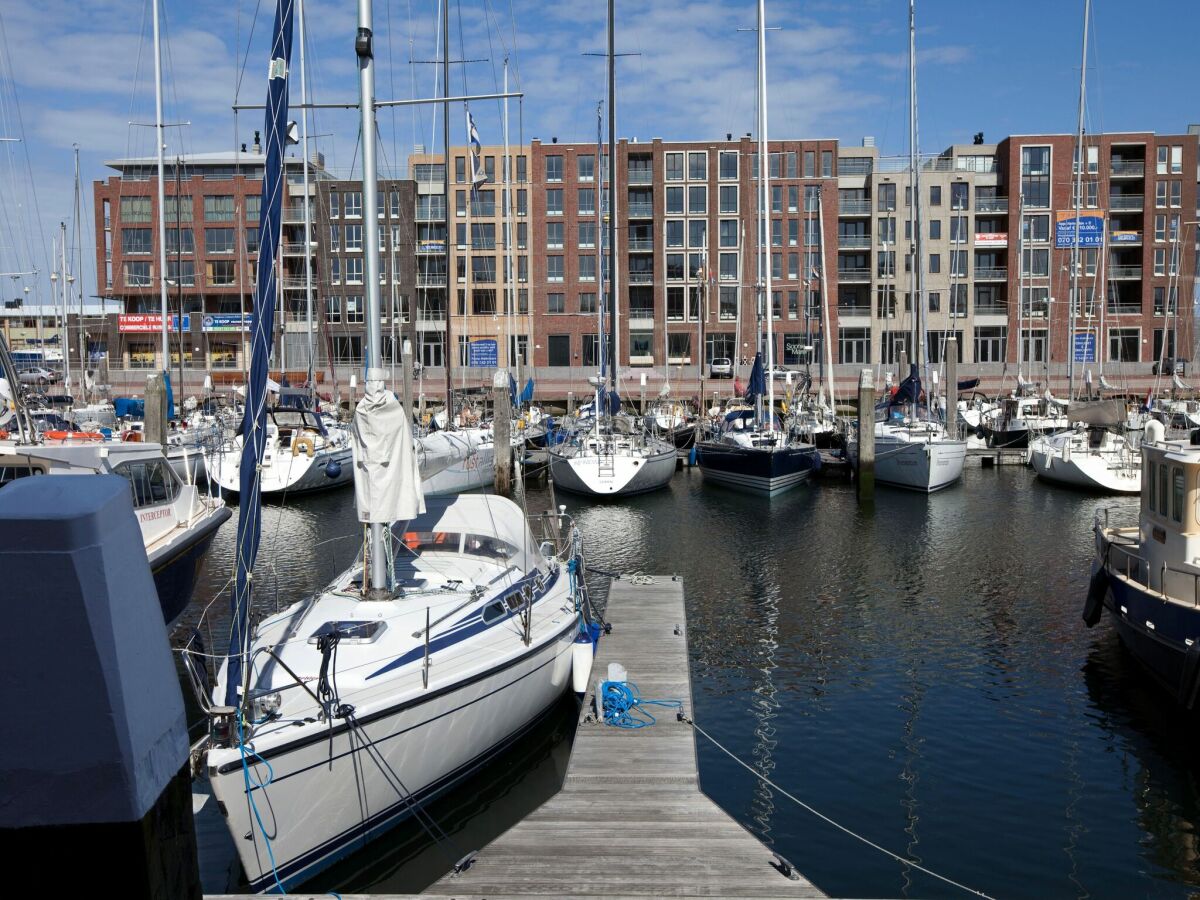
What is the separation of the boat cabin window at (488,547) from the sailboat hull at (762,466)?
22.5 metres

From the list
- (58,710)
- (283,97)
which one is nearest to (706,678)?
(283,97)

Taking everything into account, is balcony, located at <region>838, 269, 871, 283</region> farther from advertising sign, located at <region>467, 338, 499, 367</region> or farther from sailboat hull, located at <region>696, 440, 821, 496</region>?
sailboat hull, located at <region>696, 440, 821, 496</region>

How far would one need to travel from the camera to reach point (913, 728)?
1359 centimetres

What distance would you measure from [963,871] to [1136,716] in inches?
220

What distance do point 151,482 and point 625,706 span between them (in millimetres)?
9410

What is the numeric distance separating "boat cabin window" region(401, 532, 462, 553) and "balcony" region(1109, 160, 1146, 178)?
77.0 metres

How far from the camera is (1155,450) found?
15.5 metres

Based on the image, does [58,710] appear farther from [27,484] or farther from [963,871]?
[963,871]

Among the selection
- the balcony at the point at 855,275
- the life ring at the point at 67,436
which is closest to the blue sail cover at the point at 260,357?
the life ring at the point at 67,436

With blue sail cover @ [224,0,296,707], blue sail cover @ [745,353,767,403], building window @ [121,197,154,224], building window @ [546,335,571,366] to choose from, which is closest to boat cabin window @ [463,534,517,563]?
blue sail cover @ [224,0,296,707]

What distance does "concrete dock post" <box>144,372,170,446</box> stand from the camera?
31500 mm

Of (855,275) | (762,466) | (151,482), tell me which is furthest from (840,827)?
(855,275)

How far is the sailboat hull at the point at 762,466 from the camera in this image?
3572 centimetres

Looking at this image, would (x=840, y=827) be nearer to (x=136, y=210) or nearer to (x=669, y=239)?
(x=669, y=239)
